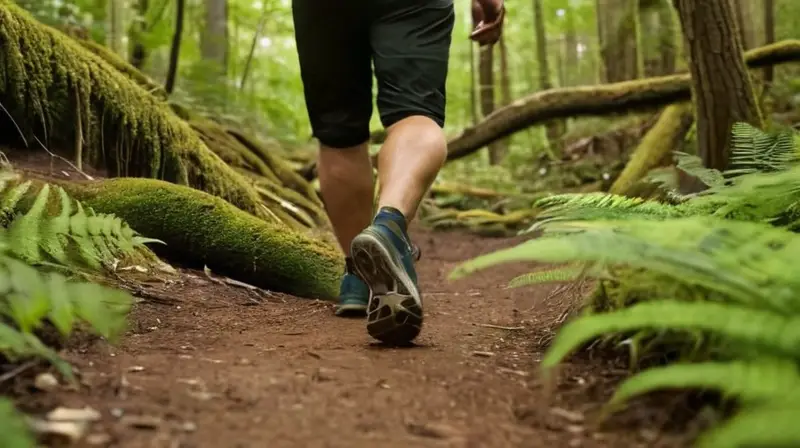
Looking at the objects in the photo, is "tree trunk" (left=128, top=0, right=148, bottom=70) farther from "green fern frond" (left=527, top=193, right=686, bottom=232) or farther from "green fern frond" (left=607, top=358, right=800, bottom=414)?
"green fern frond" (left=607, top=358, right=800, bottom=414)

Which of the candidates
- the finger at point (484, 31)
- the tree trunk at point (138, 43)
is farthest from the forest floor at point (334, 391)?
the tree trunk at point (138, 43)

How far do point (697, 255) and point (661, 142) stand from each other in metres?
5.95

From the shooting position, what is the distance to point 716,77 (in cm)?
462

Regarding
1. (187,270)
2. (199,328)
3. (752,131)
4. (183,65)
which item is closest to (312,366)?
(199,328)

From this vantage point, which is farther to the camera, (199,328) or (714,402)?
(199,328)

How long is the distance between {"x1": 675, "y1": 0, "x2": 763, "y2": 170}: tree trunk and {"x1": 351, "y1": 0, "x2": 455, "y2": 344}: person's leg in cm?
263

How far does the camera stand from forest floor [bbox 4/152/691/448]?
1.27 metres

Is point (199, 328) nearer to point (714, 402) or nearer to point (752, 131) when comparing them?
point (714, 402)

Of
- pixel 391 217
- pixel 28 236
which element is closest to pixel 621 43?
pixel 391 217

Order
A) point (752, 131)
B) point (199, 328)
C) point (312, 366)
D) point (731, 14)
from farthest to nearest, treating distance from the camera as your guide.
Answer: point (731, 14) < point (752, 131) < point (199, 328) < point (312, 366)

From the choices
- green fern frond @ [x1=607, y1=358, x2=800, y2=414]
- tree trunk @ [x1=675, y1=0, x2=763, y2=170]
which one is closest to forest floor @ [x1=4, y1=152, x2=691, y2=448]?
green fern frond @ [x1=607, y1=358, x2=800, y2=414]

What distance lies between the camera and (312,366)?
5.87 ft

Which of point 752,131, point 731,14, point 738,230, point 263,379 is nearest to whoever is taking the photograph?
point 738,230

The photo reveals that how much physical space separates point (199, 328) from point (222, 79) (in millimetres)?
7250
